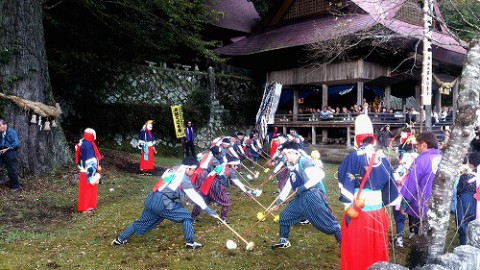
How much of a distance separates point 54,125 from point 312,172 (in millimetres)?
8090

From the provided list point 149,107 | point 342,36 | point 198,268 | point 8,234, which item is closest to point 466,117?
→ point 198,268

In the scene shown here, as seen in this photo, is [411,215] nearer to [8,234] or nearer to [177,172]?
[177,172]

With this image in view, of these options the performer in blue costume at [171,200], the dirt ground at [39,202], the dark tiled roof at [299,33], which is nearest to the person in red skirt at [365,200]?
the performer in blue costume at [171,200]

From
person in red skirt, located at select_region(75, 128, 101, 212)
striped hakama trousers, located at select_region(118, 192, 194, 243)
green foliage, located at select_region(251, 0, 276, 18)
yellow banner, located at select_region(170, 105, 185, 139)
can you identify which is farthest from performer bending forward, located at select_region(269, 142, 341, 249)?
green foliage, located at select_region(251, 0, 276, 18)

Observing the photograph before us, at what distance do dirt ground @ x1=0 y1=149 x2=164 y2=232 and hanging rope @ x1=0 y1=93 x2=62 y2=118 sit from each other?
1518 millimetres

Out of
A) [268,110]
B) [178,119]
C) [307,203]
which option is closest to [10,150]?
[307,203]

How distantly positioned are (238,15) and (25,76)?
61.1 feet

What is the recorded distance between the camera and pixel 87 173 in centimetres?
834

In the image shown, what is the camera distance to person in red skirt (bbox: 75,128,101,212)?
836cm

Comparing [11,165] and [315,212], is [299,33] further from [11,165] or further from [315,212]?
[315,212]

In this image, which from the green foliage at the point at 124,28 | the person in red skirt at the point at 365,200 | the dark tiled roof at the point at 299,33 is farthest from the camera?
the dark tiled roof at the point at 299,33

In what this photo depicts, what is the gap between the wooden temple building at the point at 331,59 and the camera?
16578 millimetres

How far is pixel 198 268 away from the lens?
5.38m

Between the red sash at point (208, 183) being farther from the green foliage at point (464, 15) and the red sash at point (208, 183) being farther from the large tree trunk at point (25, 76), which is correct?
the large tree trunk at point (25, 76)
